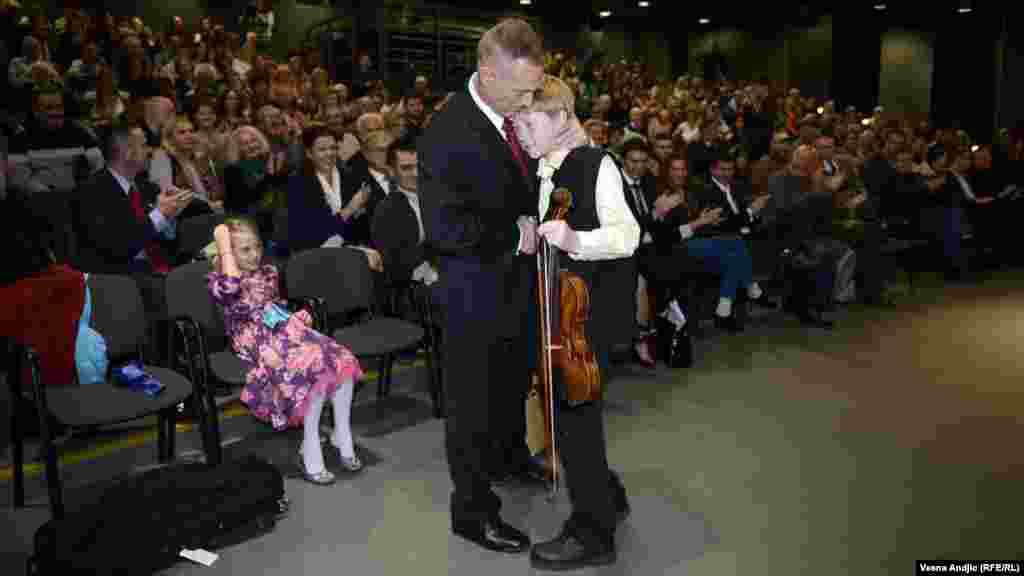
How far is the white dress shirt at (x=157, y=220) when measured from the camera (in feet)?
13.6

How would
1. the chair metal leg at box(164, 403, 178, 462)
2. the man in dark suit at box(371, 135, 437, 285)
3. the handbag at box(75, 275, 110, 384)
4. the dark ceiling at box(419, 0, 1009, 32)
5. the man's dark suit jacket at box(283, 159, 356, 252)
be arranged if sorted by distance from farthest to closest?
the dark ceiling at box(419, 0, 1009, 32), the man's dark suit jacket at box(283, 159, 356, 252), the man in dark suit at box(371, 135, 437, 285), the chair metal leg at box(164, 403, 178, 462), the handbag at box(75, 275, 110, 384)

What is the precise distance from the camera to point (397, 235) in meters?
4.52

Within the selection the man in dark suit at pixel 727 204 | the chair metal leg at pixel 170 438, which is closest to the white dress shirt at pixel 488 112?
the chair metal leg at pixel 170 438

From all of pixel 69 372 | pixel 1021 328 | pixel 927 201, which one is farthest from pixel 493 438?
pixel 927 201

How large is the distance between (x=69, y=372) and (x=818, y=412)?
340cm

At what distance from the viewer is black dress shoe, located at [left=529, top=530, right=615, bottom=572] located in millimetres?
2734

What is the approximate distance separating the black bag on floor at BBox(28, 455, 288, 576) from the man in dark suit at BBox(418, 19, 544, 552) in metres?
0.75

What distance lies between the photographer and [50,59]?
8914 mm

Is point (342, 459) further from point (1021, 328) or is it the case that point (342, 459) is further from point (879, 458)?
point (1021, 328)

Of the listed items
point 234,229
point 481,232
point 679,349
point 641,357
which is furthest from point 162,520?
point 679,349

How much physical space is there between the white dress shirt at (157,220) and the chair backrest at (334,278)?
787 millimetres

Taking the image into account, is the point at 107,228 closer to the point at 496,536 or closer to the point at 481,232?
the point at 481,232

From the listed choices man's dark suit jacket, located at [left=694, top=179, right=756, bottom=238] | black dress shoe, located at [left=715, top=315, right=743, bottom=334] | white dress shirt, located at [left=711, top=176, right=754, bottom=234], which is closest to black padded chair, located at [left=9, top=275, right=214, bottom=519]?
black dress shoe, located at [left=715, top=315, right=743, bottom=334]

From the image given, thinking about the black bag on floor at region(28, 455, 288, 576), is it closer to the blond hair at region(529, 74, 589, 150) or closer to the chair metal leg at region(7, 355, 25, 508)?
the chair metal leg at region(7, 355, 25, 508)
